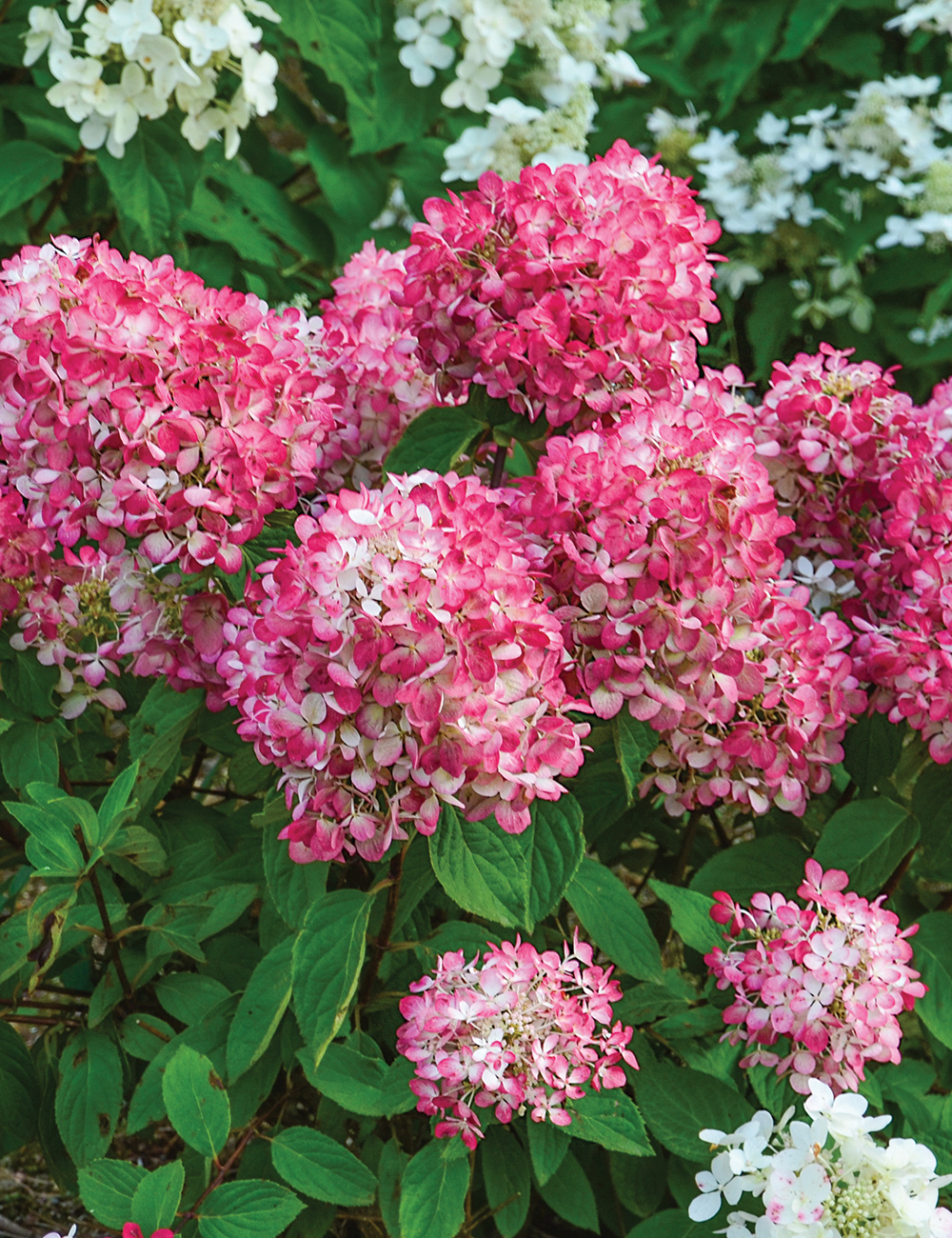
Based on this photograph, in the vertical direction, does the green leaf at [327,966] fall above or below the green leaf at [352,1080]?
above

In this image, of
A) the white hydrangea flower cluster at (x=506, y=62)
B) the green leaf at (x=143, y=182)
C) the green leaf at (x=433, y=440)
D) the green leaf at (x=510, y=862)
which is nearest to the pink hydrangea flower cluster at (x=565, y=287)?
the green leaf at (x=433, y=440)

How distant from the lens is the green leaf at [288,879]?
92cm

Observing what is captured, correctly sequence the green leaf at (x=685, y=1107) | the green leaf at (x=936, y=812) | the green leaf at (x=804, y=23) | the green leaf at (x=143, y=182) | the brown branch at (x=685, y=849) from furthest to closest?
the green leaf at (x=804, y=23)
the green leaf at (x=143, y=182)
the brown branch at (x=685, y=849)
the green leaf at (x=936, y=812)
the green leaf at (x=685, y=1107)

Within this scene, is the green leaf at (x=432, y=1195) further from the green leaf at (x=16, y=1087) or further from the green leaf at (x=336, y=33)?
the green leaf at (x=336, y=33)

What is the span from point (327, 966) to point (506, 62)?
5.70ft

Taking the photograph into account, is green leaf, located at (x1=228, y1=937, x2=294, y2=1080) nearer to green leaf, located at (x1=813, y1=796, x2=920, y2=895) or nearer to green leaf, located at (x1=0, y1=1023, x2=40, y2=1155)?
green leaf, located at (x1=0, y1=1023, x2=40, y2=1155)

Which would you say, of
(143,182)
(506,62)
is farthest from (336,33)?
(143,182)

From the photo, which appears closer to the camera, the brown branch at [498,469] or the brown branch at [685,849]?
the brown branch at [498,469]

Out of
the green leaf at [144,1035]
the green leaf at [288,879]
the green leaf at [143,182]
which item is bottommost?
the green leaf at [144,1035]

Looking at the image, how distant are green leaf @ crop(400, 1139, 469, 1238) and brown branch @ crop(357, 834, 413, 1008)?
148 millimetres

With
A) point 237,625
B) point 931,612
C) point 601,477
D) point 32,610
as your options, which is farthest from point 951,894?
point 32,610

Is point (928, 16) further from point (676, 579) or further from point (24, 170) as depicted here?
point (676, 579)

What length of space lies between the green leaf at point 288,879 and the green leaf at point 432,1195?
7.4 inches

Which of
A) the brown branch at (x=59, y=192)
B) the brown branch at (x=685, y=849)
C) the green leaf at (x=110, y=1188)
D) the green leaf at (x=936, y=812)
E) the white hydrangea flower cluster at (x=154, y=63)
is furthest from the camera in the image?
the brown branch at (x=59, y=192)
